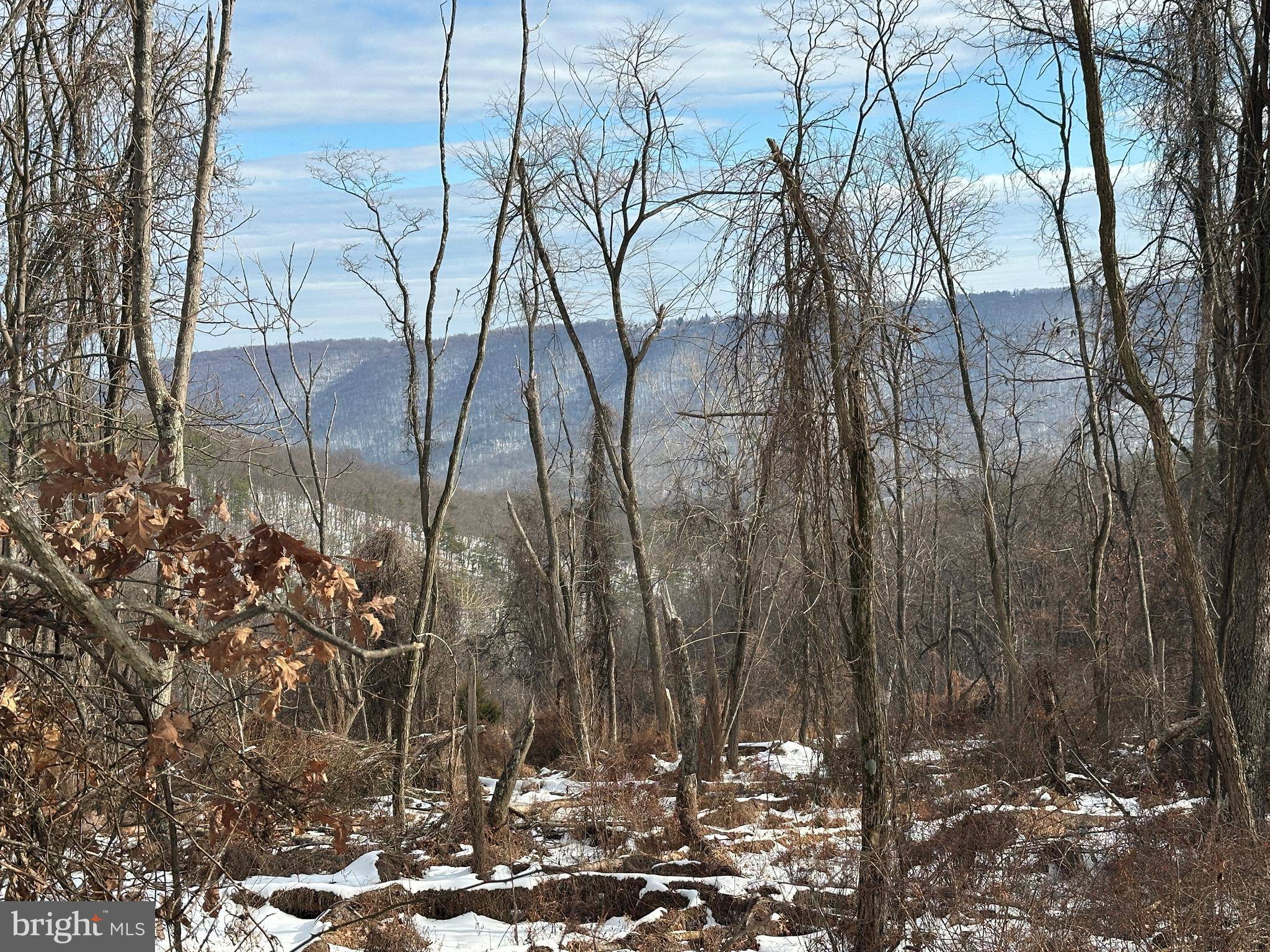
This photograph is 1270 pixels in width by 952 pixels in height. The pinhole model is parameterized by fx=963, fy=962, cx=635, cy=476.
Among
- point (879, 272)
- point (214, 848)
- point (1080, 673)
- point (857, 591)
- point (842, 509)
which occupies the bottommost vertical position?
point (1080, 673)

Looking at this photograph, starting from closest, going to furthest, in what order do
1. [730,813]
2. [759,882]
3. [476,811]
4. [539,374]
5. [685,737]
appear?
[759,882] < [476,811] < [685,737] < [730,813] < [539,374]

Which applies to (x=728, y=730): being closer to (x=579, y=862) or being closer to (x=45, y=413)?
(x=579, y=862)

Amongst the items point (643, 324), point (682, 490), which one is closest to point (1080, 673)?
point (682, 490)

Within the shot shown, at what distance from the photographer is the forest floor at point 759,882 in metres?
5.25

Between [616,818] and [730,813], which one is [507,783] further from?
[730,813]

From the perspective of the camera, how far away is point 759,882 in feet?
23.5

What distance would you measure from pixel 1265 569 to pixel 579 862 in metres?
5.62

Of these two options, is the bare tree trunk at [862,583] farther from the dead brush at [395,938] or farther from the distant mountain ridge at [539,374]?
the dead brush at [395,938]

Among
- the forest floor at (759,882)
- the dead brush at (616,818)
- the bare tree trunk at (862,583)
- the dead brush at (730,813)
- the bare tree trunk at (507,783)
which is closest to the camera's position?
the bare tree trunk at (862,583)

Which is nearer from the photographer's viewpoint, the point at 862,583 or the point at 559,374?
the point at 862,583

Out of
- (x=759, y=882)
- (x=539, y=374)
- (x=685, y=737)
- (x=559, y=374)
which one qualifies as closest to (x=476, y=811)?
(x=685, y=737)

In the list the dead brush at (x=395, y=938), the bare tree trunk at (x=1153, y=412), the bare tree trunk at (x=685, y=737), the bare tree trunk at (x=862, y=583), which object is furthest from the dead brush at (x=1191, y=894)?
the dead brush at (x=395, y=938)

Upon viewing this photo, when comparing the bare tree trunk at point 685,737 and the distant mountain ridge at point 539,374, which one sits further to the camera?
the bare tree trunk at point 685,737

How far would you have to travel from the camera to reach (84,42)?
28.0 feet
